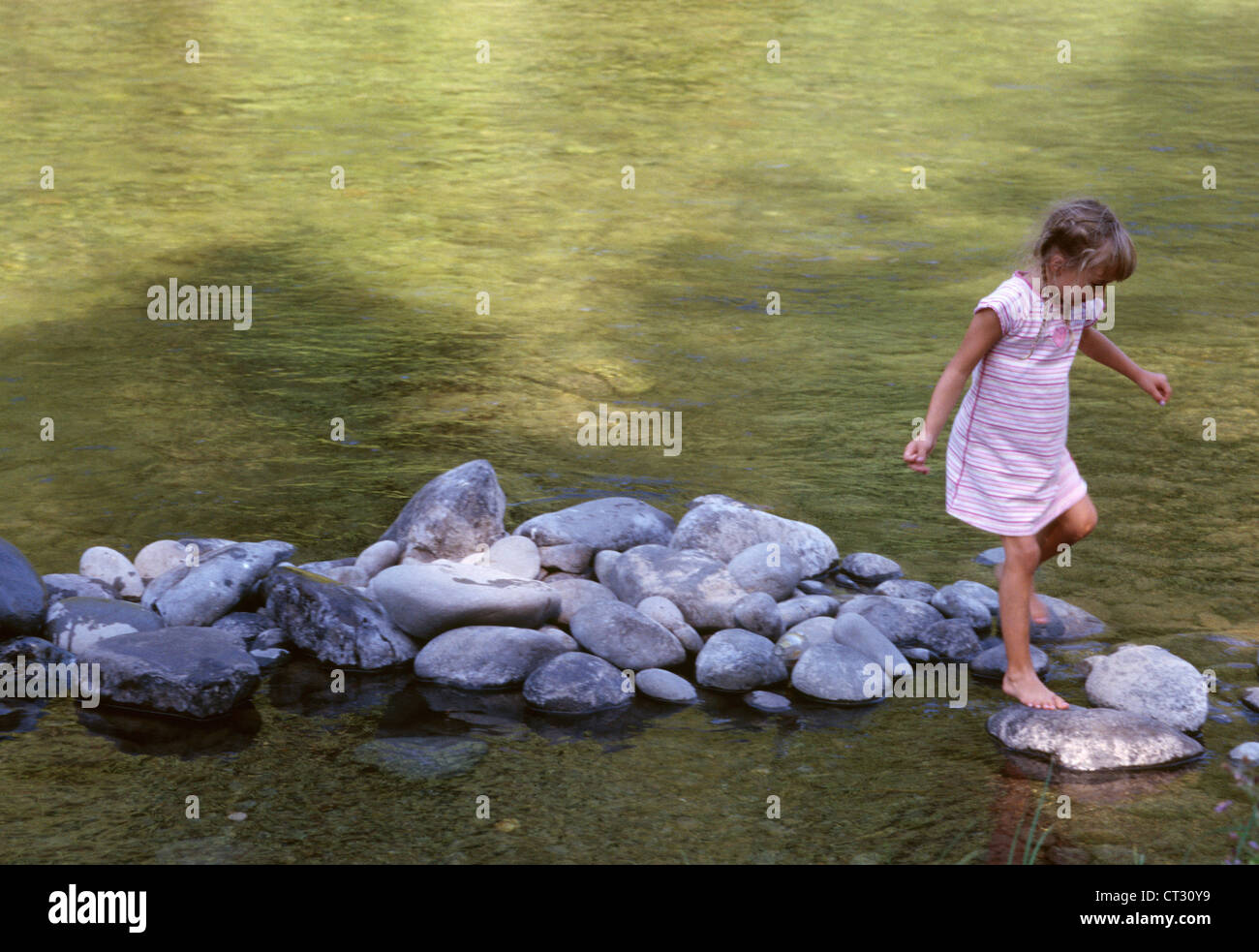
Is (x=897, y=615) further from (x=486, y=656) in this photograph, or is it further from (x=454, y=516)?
(x=454, y=516)

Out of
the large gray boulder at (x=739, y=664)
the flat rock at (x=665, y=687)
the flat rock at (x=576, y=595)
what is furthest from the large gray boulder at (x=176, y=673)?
the large gray boulder at (x=739, y=664)

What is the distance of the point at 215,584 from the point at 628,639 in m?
1.18

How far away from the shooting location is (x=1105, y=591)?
168 inches

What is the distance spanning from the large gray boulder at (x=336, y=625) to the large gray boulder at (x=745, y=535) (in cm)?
96

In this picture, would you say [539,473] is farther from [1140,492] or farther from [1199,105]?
[1199,105]

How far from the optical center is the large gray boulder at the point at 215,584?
3998 millimetres

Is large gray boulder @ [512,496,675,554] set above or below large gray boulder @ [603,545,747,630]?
above

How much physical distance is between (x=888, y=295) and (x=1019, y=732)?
4.03m

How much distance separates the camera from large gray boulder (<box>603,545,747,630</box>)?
4062mm

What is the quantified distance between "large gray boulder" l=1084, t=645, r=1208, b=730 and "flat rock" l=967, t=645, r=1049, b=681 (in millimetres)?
137

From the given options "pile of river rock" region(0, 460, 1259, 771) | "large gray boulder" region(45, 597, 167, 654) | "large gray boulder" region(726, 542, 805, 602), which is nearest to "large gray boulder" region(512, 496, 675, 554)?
"pile of river rock" region(0, 460, 1259, 771)

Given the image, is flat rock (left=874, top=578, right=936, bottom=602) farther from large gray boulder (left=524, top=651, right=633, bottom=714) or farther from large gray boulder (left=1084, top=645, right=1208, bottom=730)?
large gray boulder (left=524, top=651, right=633, bottom=714)

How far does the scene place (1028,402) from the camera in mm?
3682

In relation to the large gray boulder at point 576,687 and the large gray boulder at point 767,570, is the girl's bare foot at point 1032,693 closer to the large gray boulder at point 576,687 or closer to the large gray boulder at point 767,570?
the large gray boulder at point 767,570
